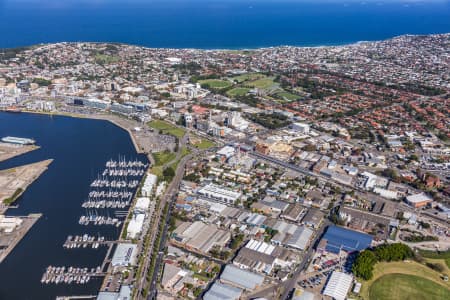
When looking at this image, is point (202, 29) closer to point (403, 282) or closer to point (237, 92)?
point (237, 92)

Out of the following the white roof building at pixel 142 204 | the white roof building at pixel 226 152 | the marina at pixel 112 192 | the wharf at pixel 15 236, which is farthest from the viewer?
the white roof building at pixel 226 152

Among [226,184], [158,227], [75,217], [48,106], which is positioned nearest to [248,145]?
[226,184]

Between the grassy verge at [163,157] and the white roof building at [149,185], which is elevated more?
the grassy verge at [163,157]

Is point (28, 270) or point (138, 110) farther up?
point (138, 110)

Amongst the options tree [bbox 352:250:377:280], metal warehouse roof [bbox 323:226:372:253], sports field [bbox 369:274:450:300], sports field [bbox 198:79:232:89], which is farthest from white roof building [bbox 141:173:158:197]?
sports field [bbox 198:79:232:89]

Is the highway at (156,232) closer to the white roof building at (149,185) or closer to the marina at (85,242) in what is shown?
the white roof building at (149,185)

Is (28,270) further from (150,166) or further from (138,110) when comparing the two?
(138,110)

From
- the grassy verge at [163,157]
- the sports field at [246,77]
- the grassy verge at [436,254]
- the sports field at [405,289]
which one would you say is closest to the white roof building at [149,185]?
the grassy verge at [163,157]

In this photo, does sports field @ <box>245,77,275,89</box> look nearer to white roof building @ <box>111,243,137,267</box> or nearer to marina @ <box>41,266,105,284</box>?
white roof building @ <box>111,243,137,267</box>
